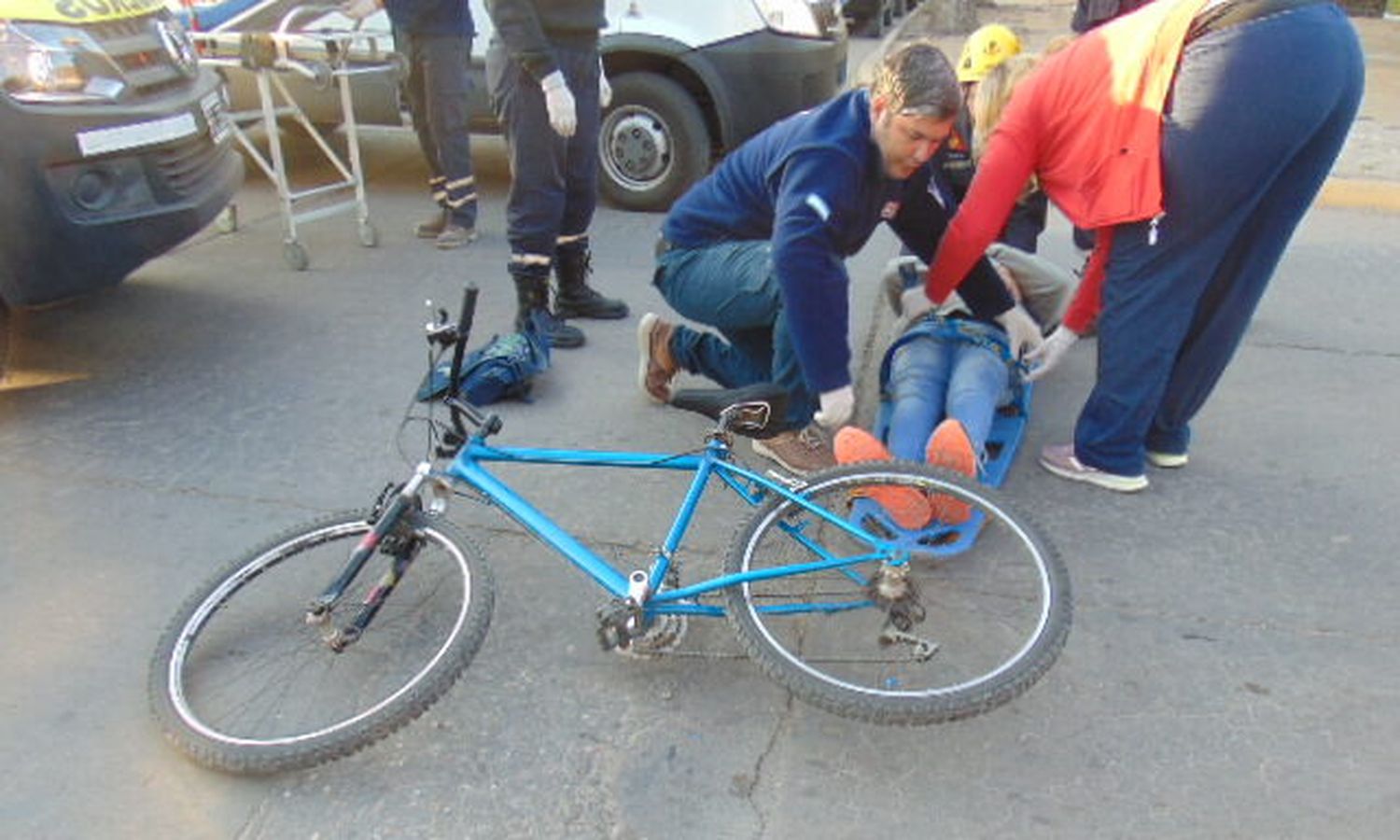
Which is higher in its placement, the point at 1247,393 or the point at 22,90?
the point at 22,90

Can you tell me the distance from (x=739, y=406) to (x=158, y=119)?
2587 mm

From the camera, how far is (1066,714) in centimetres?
238

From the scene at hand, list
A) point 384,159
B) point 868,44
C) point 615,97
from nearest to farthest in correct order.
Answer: point 615,97
point 384,159
point 868,44

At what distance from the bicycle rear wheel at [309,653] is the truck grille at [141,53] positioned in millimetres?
2069

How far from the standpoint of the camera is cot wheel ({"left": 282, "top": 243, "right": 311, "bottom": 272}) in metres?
5.03

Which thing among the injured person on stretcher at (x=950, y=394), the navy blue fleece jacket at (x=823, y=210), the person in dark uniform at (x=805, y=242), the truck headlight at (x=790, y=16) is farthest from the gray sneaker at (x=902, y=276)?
the truck headlight at (x=790, y=16)

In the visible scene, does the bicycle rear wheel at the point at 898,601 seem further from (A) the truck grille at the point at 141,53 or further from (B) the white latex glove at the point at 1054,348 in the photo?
(A) the truck grille at the point at 141,53

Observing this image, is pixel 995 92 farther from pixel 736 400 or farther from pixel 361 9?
pixel 361 9

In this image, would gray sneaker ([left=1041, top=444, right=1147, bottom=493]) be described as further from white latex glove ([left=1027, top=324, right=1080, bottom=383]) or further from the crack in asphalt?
the crack in asphalt

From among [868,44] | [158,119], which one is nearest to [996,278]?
[158,119]

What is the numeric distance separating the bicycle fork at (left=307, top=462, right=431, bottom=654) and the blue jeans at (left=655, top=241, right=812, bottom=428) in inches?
50.1

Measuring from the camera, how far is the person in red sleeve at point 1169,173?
2.66 metres

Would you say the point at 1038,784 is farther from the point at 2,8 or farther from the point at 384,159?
the point at 384,159

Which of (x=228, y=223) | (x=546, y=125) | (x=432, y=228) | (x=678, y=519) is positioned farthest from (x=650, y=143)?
(x=678, y=519)
